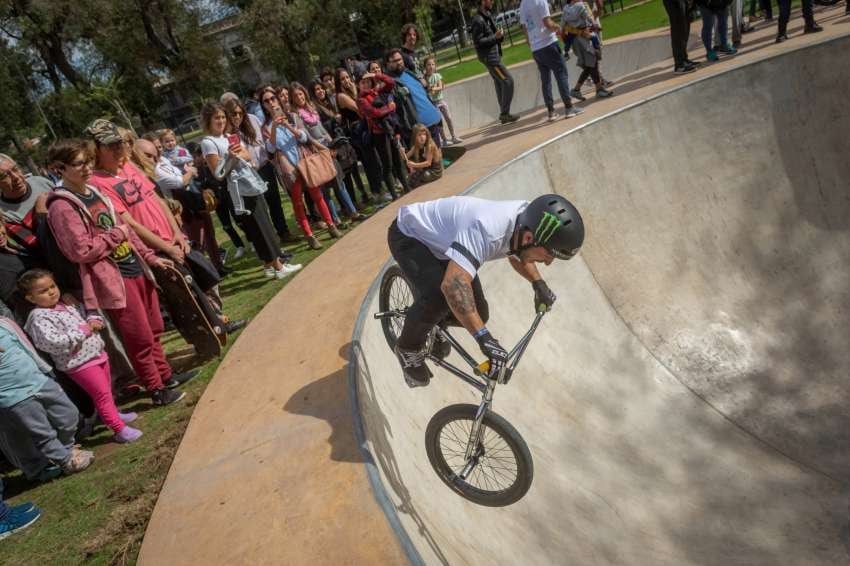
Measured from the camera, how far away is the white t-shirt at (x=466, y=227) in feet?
11.5

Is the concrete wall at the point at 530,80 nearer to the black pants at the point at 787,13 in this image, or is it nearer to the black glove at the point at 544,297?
the black pants at the point at 787,13

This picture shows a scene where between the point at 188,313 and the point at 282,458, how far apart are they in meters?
2.57

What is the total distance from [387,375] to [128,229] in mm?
2922

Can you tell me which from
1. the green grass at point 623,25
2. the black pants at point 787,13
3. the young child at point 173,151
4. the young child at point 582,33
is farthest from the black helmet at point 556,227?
the green grass at point 623,25

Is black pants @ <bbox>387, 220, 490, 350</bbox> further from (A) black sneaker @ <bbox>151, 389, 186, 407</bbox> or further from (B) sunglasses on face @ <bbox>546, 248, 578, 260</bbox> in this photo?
(A) black sneaker @ <bbox>151, 389, 186, 407</bbox>

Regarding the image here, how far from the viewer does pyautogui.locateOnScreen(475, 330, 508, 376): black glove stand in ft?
11.0

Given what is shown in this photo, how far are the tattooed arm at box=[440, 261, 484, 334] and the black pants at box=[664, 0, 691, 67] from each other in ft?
30.9

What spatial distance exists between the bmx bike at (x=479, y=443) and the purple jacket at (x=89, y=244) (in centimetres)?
299

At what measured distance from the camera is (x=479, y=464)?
3842 mm

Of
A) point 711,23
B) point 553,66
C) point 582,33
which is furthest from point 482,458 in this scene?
point 711,23

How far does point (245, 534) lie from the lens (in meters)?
3.41

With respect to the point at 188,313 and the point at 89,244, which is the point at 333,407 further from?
the point at 89,244

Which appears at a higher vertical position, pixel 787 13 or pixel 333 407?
pixel 787 13

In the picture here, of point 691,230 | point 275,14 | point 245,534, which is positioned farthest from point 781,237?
point 275,14
